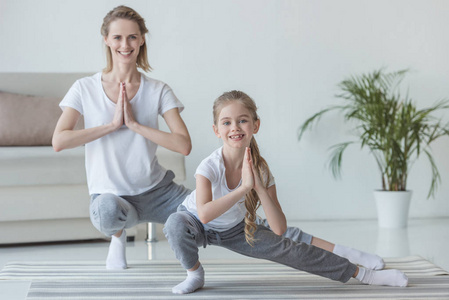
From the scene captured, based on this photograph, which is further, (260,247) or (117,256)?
(117,256)

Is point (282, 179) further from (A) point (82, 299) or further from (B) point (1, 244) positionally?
(A) point (82, 299)

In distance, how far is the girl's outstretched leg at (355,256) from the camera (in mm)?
2459

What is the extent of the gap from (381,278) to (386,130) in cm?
195

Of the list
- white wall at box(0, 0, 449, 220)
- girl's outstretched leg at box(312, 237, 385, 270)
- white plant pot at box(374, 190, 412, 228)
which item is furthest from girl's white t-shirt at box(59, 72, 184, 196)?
white plant pot at box(374, 190, 412, 228)

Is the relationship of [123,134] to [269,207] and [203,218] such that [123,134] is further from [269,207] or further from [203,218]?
[269,207]

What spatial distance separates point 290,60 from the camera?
171 inches

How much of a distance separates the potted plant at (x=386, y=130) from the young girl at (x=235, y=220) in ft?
6.40

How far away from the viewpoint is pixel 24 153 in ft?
10.4

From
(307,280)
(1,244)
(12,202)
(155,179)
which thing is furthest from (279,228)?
(1,244)

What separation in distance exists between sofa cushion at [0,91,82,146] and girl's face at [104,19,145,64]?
4.69 feet

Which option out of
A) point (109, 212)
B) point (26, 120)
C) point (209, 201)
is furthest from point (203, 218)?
point (26, 120)

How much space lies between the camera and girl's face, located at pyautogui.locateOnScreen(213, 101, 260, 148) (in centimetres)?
202

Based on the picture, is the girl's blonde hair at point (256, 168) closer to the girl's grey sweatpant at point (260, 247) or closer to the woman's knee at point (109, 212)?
the girl's grey sweatpant at point (260, 247)

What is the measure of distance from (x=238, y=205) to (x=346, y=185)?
2444mm
